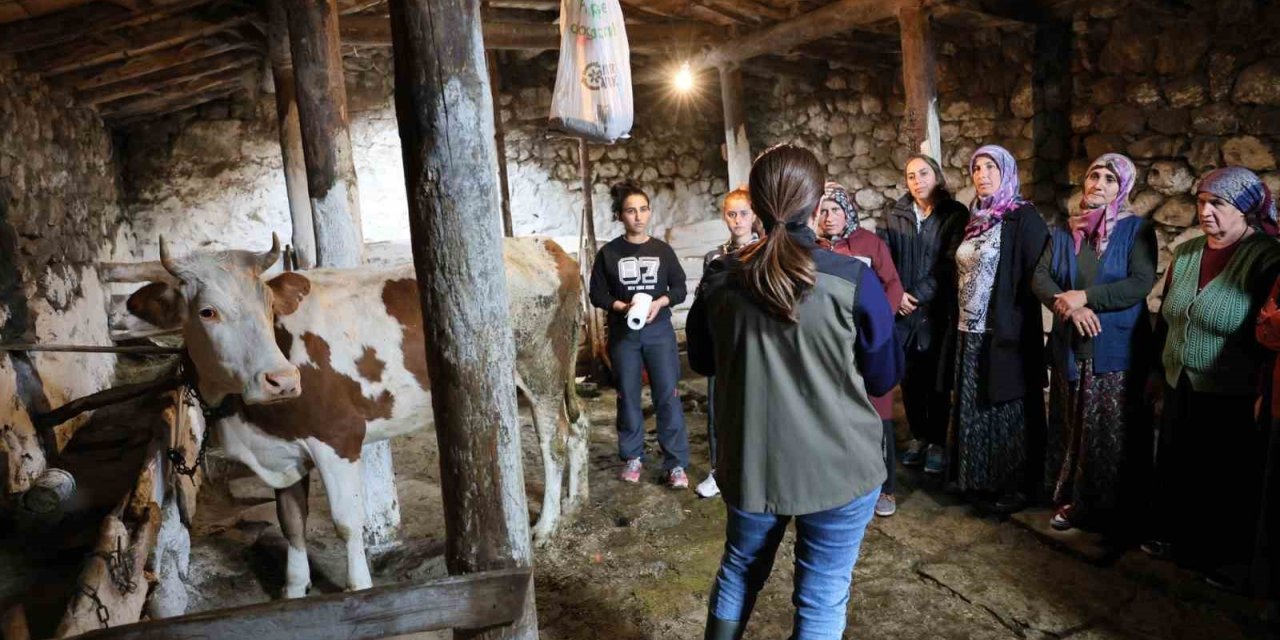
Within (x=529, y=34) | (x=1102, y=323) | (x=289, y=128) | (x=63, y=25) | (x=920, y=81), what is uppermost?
(x=529, y=34)

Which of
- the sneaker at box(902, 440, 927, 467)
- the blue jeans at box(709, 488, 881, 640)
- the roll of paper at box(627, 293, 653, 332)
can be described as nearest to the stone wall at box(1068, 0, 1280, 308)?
the sneaker at box(902, 440, 927, 467)

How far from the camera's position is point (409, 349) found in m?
3.64

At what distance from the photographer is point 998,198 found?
12.0ft

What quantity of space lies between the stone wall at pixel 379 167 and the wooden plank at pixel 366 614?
22.6 feet

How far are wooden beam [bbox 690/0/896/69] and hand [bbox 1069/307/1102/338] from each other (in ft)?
10.8

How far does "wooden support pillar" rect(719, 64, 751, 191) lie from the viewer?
845 cm

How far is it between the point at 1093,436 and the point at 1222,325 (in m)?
0.71

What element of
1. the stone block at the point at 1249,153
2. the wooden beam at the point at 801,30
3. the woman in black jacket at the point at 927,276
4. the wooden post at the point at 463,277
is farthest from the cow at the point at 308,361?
the stone block at the point at 1249,153

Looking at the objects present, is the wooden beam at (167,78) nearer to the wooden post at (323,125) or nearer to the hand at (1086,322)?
the wooden post at (323,125)

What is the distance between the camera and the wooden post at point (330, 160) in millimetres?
4016

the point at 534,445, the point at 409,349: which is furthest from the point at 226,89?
the point at 409,349

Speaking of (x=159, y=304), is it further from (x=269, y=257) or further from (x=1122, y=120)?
(x=1122, y=120)

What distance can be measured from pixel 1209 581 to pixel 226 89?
8.80 meters

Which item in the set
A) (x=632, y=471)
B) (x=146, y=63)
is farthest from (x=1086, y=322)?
(x=146, y=63)
